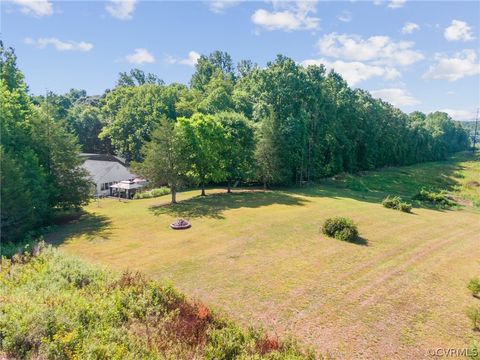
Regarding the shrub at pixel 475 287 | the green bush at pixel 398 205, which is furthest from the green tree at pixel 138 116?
the shrub at pixel 475 287

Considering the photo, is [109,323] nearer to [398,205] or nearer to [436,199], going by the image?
[398,205]

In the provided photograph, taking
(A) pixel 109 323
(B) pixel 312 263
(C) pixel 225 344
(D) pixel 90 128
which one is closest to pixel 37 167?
(A) pixel 109 323

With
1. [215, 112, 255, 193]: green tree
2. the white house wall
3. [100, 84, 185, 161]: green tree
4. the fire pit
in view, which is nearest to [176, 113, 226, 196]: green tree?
[215, 112, 255, 193]: green tree

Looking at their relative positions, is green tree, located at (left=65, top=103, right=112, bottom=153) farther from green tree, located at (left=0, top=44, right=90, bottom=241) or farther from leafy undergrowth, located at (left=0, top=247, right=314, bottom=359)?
leafy undergrowth, located at (left=0, top=247, right=314, bottom=359)

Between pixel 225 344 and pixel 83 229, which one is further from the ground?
pixel 225 344

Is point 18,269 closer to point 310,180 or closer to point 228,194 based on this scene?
point 228,194

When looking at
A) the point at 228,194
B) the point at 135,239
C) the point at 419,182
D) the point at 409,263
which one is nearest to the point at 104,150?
the point at 228,194

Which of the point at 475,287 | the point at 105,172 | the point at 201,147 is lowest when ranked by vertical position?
the point at 475,287
